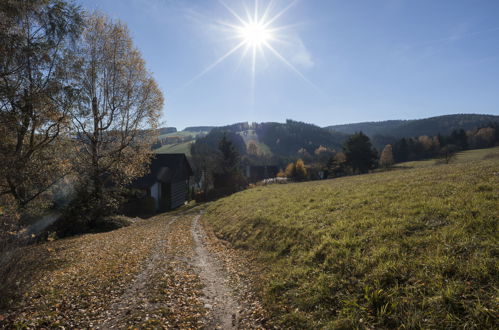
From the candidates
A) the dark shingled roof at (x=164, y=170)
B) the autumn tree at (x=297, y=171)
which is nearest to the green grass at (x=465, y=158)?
the autumn tree at (x=297, y=171)

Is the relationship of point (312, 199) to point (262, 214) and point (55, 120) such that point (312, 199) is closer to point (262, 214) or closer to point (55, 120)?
point (262, 214)

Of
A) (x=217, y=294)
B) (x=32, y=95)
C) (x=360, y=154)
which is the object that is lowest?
(x=217, y=294)

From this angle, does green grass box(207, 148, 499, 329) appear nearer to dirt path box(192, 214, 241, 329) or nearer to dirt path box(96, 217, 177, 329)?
dirt path box(192, 214, 241, 329)

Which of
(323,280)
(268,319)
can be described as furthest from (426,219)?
(268,319)

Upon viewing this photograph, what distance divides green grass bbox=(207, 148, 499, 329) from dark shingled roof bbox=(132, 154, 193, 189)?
2581 cm

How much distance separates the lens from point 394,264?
230 inches

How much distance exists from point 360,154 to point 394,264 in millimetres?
63715

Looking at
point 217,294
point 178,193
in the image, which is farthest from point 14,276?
point 178,193

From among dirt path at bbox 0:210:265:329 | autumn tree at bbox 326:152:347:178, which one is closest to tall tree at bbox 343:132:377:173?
autumn tree at bbox 326:152:347:178

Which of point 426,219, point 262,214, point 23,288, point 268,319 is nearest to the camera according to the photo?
point 268,319

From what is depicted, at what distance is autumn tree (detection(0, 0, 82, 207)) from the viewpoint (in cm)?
1055

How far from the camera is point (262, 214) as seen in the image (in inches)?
561

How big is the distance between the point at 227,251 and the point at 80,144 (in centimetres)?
1416

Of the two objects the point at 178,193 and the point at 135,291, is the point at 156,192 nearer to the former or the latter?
the point at 178,193
